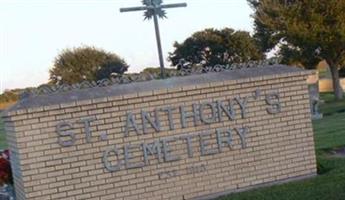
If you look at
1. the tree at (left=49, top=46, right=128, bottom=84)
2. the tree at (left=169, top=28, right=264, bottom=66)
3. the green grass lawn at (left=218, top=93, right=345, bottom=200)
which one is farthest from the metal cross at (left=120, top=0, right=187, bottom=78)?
the tree at (left=49, top=46, right=128, bottom=84)

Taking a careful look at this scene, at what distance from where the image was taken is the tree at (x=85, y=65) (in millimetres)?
71562

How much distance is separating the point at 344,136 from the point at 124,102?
1019 cm

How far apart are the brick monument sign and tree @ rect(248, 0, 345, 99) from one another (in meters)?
29.1

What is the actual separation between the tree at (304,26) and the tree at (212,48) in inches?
790

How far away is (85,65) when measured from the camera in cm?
7575

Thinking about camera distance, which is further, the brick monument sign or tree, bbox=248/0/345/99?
tree, bbox=248/0/345/99

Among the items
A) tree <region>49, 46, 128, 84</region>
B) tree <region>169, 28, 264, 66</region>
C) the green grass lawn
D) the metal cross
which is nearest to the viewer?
the green grass lawn

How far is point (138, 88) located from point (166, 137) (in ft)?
2.56

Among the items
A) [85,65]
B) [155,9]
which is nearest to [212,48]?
[85,65]

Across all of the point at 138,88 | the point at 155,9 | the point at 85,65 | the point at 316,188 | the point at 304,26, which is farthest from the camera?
the point at 85,65

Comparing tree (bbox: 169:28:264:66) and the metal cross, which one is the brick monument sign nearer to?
Result: the metal cross

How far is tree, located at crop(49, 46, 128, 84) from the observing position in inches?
2817

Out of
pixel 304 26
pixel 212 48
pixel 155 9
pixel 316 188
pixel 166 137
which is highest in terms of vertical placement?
pixel 155 9

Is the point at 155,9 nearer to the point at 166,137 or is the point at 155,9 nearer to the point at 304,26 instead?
the point at 166,137
